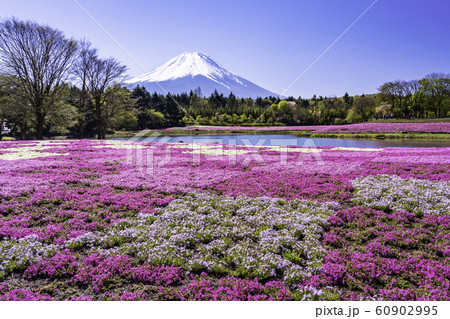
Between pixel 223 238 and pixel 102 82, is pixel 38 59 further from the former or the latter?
pixel 223 238

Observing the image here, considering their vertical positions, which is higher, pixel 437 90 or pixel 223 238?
pixel 437 90

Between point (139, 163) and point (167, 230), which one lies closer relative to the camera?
point (167, 230)

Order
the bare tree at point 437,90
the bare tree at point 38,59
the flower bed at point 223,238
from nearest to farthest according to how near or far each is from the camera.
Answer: the flower bed at point 223,238 < the bare tree at point 38,59 < the bare tree at point 437,90

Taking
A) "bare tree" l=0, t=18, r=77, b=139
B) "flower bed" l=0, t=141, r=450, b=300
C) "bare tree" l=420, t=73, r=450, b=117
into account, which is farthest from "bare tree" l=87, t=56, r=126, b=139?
"bare tree" l=420, t=73, r=450, b=117

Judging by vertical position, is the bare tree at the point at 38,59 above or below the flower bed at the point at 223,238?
above

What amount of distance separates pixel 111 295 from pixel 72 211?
5544 millimetres

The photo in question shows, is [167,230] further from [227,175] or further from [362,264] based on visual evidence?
[227,175]

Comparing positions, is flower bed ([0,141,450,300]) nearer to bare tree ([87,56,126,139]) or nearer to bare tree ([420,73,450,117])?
bare tree ([87,56,126,139])

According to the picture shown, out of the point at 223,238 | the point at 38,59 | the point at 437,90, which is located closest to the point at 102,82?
the point at 38,59

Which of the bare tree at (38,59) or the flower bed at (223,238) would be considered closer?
the flower bed at (223,238)

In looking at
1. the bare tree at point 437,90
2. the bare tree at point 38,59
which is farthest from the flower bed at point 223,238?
the bare tree at point 437,90

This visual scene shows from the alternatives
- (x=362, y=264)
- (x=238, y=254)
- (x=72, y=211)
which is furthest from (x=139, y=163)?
(x=362, y=264)

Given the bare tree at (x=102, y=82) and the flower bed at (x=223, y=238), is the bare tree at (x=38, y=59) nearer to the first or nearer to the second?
the bare tree at (x=102, y=82)

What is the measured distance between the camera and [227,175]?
53.0ft
